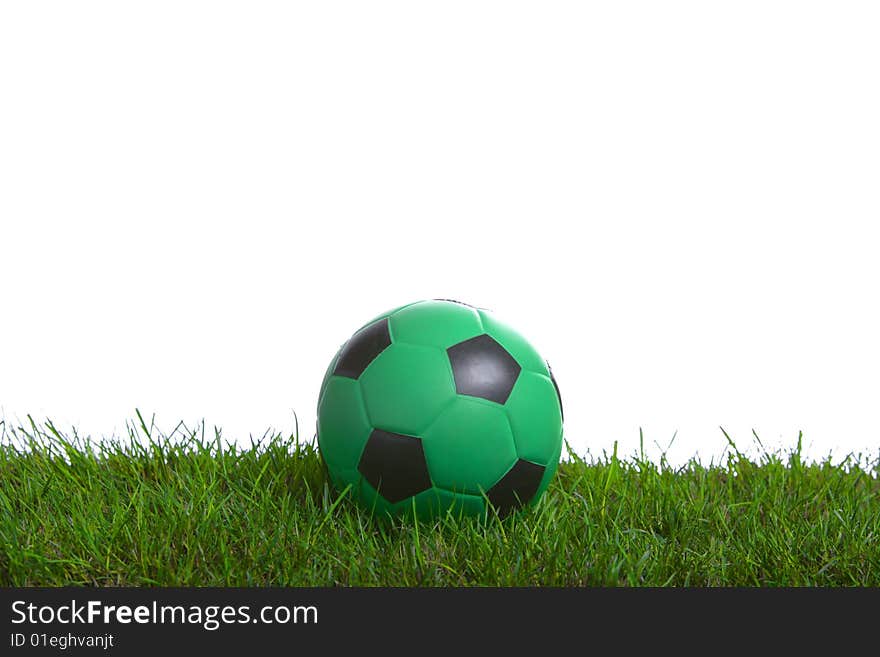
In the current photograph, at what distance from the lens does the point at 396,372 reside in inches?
123

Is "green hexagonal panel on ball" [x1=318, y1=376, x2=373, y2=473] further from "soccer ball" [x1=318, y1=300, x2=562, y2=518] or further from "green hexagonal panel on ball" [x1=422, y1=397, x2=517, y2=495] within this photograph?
"green hexagonal panel on ball" [x1=422, y1=397, x2=517, y2=495]

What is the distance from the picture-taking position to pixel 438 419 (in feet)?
9.98

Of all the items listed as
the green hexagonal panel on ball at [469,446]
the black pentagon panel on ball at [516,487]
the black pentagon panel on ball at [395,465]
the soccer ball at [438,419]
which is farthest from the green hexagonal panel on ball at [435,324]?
the black pentagon panel on ball at [516,487]

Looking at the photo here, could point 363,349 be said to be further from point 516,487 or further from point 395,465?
point 516,487

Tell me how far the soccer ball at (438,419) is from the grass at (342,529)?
13 centimetres

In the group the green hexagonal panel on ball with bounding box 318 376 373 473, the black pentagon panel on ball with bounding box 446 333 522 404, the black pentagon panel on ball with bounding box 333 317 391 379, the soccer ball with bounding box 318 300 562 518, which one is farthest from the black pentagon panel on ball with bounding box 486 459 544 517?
the black pentagon panel on ball with bounding box 333 317 391 379

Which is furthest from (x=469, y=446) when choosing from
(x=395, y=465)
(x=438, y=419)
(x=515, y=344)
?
(x=515, y=344)

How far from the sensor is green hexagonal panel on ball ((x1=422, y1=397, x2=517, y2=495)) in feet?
9.97

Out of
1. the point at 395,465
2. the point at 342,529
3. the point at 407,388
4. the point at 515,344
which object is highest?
the point at 515,344

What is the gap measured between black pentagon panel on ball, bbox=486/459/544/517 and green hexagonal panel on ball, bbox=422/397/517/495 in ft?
0.13

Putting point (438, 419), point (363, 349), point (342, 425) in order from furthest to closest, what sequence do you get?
point (363, 349), point (342, 425), point (438, 419)

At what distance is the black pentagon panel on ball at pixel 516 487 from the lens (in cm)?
314

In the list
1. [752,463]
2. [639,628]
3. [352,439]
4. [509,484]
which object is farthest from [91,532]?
[752,463]

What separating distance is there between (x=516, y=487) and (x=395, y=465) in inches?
18.9
